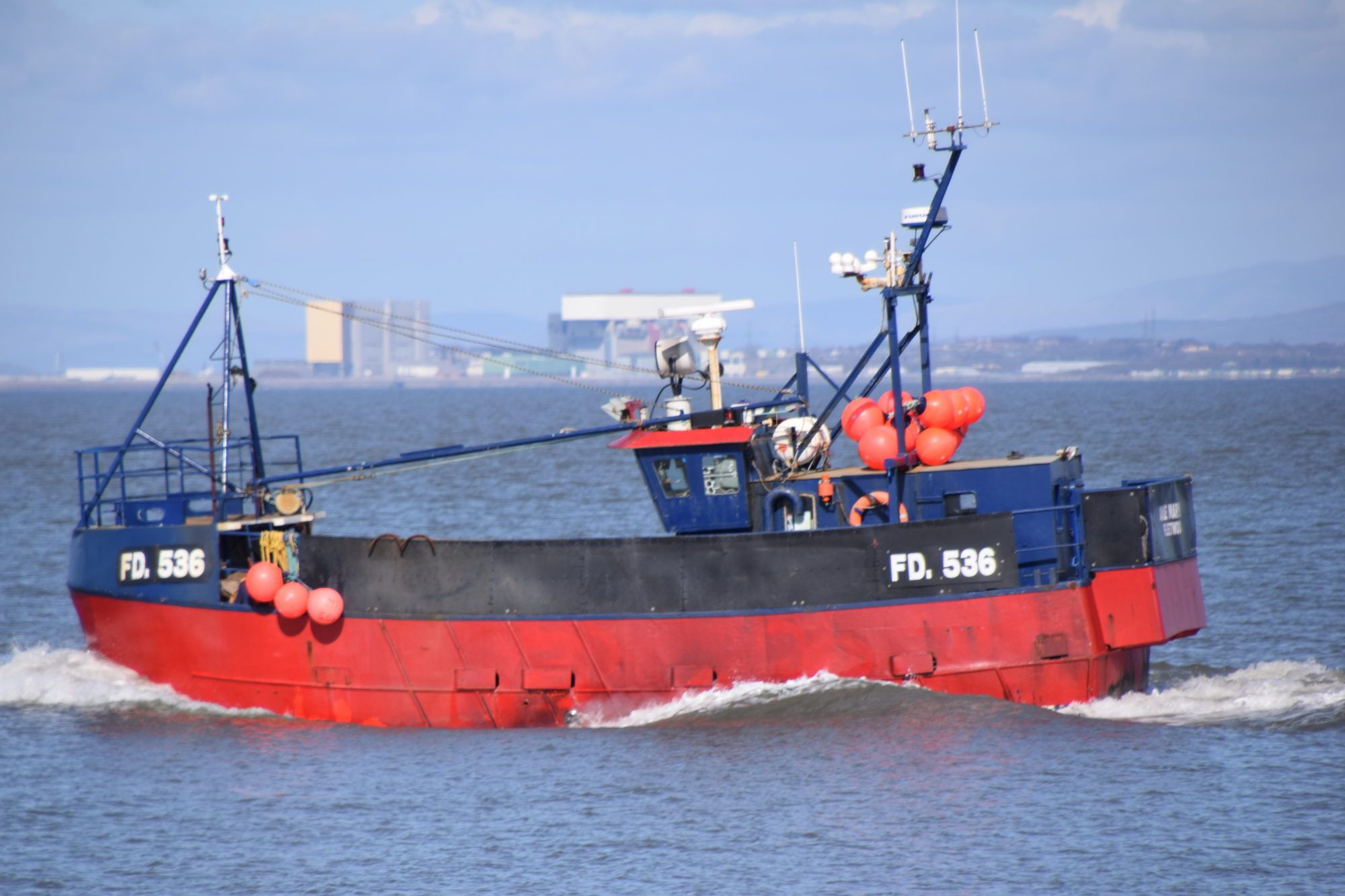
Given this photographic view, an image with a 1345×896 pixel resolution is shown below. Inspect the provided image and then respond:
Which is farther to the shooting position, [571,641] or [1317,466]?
[1317,466]

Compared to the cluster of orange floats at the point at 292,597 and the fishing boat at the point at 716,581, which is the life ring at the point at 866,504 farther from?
the cluster of orange floats at the point at 292,597

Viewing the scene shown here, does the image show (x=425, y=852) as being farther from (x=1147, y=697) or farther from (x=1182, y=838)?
(x=1147, y=697)

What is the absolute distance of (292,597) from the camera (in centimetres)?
1959

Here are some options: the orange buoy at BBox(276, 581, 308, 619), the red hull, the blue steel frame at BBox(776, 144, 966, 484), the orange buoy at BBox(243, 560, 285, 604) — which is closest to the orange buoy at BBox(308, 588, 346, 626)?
the orange buoy at BBox(276, 581, 308, 619)

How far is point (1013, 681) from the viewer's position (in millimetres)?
18375

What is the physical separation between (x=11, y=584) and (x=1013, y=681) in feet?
66.3

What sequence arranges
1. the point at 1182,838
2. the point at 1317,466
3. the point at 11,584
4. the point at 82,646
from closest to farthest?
the point at 1182,838 < the point at 82,646 < the point at 11,584 < the point at 1317,466

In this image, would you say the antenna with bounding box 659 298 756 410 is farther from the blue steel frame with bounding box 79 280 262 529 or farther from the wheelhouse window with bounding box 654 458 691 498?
the blue steel frame with bounding box 79 280 262 529

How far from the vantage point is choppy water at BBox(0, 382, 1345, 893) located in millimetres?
14203

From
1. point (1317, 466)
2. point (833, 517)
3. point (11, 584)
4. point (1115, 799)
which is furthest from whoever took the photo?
point (1317, 466)

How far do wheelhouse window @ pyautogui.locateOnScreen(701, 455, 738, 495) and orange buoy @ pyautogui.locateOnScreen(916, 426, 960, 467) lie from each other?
7.69 feet

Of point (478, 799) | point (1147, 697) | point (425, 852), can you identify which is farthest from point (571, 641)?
point (1147, 697)

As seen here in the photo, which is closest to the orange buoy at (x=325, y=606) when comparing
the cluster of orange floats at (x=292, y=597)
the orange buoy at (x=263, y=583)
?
the cluster of orange floats at (x=292, y=597)

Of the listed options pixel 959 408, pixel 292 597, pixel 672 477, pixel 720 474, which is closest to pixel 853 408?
pixel 959 408
